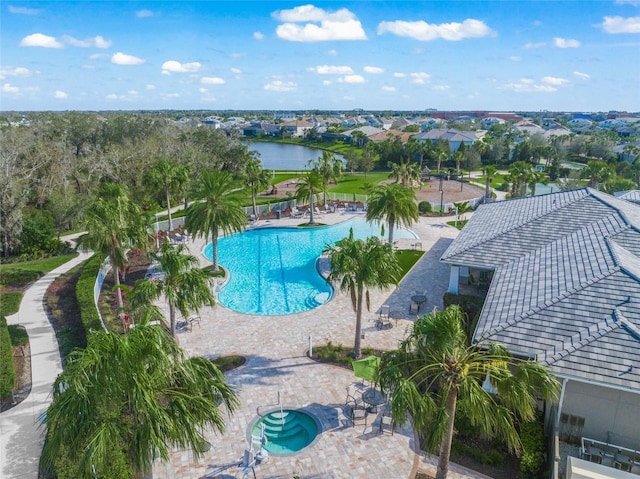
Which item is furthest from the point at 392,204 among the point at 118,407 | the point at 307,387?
the point at 118,407

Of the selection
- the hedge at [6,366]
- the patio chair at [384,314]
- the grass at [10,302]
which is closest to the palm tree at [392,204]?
the patio chair at [384,314]

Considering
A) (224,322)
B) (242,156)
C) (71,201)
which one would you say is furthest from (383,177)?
(224,322)

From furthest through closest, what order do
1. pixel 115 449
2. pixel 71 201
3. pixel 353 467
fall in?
pixel 71 201, pixel 353 467, pixel 115 449

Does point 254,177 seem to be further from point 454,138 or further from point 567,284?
point 454,138

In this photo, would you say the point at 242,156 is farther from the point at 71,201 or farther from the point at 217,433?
the point at 217,433

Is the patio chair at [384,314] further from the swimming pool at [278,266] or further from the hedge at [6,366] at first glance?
the hedge at [6,366]

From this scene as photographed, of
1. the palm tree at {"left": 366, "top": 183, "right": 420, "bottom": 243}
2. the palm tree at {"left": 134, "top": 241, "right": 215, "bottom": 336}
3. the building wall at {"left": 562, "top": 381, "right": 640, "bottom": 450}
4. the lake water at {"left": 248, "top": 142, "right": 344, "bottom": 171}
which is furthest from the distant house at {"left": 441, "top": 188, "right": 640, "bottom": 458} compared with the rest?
the lake water at {"left": 248, "top": 142, "right": 344, "bottom": 171}

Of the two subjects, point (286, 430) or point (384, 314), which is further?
point (384, 314)
